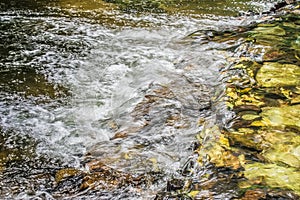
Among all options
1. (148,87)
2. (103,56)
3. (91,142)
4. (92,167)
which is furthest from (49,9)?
(92,167)

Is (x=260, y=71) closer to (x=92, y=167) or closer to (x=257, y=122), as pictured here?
(x=257, y=122)

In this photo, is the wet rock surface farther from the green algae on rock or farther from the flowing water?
the flowing water

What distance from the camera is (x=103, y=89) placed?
468cm

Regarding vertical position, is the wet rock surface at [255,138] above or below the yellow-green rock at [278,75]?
below

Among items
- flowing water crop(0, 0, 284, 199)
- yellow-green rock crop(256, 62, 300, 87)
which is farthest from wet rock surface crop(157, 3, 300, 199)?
flowing water crop(0, 0, 284, 199)

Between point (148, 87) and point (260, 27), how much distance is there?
2.61 metres

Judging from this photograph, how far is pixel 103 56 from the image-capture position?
18.2ft

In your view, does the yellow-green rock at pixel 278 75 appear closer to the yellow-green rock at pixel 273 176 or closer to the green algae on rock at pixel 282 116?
the green algae on rock at pixel 282 116

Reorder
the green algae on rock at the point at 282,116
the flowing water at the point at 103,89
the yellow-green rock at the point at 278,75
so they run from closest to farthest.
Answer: the green algae on rock at the point at 282,116, the flowing water at the point at 103,89, the yellow-green rock at the point at 278,75

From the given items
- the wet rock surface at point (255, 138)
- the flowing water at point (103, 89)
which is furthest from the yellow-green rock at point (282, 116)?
the flowing water at point (103, 89)

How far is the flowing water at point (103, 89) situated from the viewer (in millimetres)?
3180

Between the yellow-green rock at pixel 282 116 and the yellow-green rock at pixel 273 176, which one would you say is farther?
the yellow-green rock at pixel 282 116

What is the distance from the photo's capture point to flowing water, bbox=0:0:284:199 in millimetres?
3180

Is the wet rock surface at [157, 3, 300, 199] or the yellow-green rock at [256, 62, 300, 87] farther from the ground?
the yellow-green rock at [256, 62, 300, 87]
